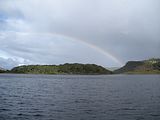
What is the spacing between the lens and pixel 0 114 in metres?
52.0

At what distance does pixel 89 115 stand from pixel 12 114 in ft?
48.4

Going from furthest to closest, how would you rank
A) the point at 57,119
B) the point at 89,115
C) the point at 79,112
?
1. the point at 79,112
2. the point at 89,115
3. the point at 57,119

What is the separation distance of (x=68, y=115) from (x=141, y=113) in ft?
46.2

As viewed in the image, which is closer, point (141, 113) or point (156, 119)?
point (156, 119)

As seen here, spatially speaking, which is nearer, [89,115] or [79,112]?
[89,115]

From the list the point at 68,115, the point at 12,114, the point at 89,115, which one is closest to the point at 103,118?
the point at 89,115

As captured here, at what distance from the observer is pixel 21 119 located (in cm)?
4731

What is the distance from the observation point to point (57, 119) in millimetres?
46562

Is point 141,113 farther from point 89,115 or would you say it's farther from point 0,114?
point 0,114

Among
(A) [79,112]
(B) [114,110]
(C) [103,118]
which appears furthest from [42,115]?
(B) [114,110]

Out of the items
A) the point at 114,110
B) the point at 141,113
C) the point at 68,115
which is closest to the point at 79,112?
the point at 68,115

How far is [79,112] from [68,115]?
394cm

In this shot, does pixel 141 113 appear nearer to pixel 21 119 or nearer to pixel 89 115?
pixel 89 115

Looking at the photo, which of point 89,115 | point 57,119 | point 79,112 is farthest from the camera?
point 79,112
